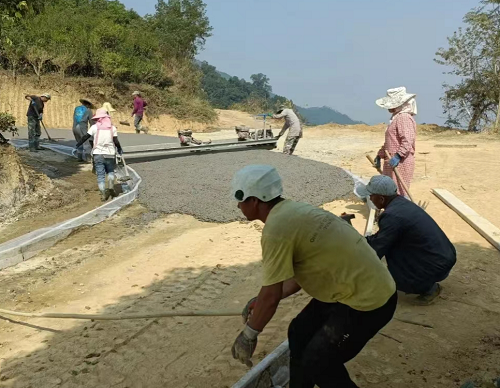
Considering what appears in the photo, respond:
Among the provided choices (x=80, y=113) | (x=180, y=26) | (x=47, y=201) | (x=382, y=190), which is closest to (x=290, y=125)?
(x=80, y=113)

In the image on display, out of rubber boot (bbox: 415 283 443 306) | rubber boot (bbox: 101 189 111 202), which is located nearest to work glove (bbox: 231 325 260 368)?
rubber boot (bbox: 415 283 443 306)

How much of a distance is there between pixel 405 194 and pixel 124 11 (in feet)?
82.2

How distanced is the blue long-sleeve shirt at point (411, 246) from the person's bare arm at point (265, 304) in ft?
6.28

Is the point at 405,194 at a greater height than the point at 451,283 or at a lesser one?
greater

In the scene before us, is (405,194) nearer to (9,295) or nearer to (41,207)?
(9,295)

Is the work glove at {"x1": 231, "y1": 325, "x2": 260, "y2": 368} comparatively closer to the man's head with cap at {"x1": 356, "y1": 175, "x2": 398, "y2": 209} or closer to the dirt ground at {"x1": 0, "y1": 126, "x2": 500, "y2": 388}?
the dirt ground at {"x1": 0, "y1": 126, "x2": 500, "y2": 388}

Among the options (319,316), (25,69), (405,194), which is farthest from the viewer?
(25,69)

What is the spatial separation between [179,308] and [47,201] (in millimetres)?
4081

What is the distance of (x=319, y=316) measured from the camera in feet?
7.45

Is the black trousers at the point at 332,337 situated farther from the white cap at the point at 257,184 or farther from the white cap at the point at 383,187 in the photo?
the white cap at the point at 383,187

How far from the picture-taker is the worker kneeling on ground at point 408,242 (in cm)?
366

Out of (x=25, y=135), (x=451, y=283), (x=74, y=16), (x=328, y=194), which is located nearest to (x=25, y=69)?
(x=74, y=16)

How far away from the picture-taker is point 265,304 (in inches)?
77.3

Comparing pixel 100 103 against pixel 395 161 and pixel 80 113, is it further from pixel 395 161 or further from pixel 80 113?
pixel 395 161
